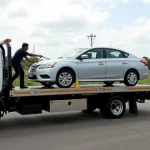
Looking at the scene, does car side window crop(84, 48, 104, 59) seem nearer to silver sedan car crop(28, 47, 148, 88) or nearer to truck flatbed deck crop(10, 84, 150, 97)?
silver sedan car crop(28, 47, 148, 88)

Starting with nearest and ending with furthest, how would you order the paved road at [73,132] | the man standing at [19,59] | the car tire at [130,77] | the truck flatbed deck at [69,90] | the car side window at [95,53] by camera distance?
the paved road at [73,132], the truck flatbed deck at [69,90], the man standing at [19,59], the car side window at [95,53], the car tire at [130,77]

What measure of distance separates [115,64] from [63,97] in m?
2.49

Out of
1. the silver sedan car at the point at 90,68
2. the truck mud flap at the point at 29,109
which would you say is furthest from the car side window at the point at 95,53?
the truck mud flap at the point at 29,109

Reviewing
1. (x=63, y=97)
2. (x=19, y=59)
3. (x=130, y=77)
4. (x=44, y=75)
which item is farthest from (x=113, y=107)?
(x=19, y=59)

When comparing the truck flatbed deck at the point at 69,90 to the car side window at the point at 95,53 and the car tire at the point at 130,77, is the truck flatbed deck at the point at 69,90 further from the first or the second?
the car side window at the point at 95,53

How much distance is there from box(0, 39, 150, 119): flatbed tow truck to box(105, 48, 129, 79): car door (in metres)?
0.70

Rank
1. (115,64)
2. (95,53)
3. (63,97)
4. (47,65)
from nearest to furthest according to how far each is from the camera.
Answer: (63,97)
(47,65)
(95,53)
(115,64)

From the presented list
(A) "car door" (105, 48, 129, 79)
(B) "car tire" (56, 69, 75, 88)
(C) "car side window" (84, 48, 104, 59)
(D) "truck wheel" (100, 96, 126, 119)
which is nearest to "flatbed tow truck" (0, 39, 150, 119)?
(D) "truck wheel" (100, 96, 126, 119)

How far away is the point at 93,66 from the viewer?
1035 centimetres

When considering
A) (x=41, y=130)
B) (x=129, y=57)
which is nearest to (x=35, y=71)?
(x=41, y=130)

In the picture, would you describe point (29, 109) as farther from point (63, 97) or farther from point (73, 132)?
point (73, 132)

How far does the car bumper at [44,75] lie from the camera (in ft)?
31.3

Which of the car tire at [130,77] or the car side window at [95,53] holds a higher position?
the car side window at [95,53]

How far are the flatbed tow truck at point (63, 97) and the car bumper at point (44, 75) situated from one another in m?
0.45
